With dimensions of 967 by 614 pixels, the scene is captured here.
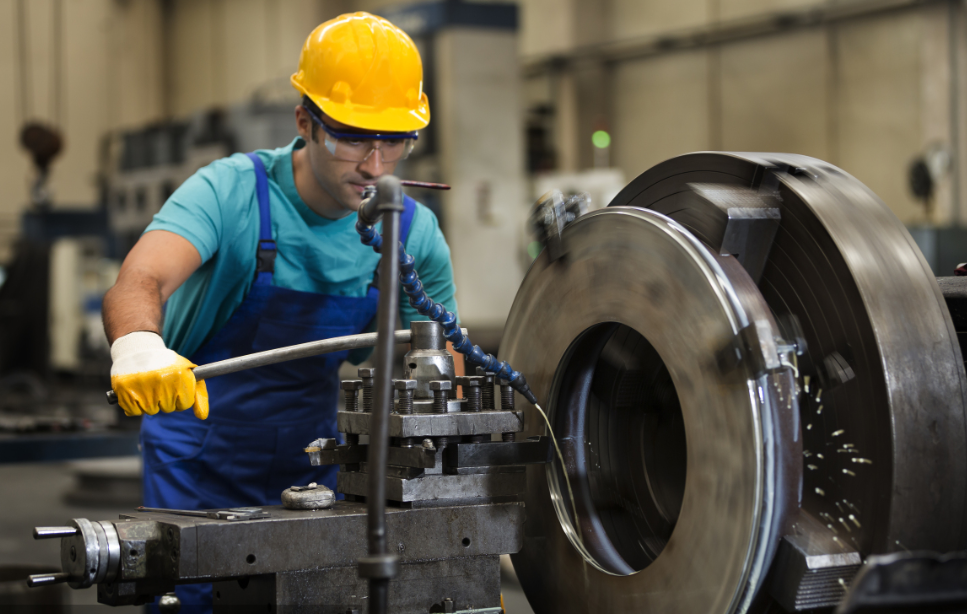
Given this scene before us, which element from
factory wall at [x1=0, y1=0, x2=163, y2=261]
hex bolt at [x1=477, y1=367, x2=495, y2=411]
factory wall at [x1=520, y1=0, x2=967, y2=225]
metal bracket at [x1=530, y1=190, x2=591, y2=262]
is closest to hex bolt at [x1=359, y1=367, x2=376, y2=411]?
hex bolt at [x1=477, y1=367, x2=495, y2=411]

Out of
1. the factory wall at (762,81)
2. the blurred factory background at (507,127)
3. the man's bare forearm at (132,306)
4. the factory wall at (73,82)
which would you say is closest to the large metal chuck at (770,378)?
the man's bare forearm at (132,306)

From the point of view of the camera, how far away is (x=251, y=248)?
141cm

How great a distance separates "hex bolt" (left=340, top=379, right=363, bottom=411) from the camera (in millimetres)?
980

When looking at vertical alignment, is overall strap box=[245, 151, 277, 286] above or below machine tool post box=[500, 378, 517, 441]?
above

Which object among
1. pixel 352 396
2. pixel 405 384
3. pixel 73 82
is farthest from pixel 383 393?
pixel 73 82

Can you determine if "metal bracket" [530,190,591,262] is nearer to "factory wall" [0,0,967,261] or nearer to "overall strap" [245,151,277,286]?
"overall strap" [245,151,277,286]

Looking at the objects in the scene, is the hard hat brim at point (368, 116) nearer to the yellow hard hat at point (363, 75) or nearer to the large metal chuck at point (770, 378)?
the yellow hard hat at point (363, 75)

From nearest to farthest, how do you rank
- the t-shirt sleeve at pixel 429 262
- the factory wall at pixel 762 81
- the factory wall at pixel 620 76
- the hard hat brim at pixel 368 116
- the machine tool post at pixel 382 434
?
the machine tool post at pixel 382 434 → the hard hat brim at pixel 368 116 → the t-shirt sleeve at pixel 429 262 → the factory wall at pixel 762 81 → the factory wall at pixel 620 76

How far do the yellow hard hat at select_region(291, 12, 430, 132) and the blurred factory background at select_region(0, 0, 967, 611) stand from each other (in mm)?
1428

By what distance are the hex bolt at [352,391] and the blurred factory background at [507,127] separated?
1.58 m

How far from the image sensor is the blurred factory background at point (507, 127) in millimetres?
5141

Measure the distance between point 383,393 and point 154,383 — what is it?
0.38m

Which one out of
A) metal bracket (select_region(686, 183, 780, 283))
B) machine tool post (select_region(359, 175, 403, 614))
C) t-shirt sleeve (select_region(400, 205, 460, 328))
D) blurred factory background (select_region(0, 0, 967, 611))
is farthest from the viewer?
blurred factory background (select_region(0, 0, 967, 611))

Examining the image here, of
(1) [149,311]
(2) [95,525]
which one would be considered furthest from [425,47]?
(2) [95,525]
